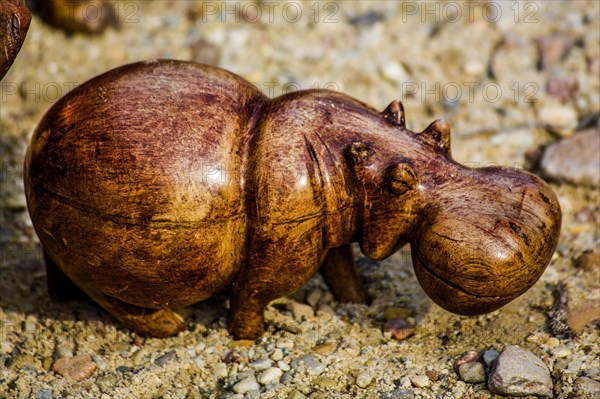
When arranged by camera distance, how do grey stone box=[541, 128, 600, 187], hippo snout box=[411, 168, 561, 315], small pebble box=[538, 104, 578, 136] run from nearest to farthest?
1. hippo snout box=[411, 168, 561, 315]
2. grey stone box=[541, 128, 600, 187]
3. small pebble box=[538, 104, 578, 136]

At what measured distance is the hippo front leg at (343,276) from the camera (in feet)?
Answer: 14.3

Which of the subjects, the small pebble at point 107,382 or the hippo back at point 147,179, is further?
the small pebble at point 107,382

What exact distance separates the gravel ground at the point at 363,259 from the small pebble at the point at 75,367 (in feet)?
0.03

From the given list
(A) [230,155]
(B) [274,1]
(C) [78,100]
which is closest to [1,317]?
(C) [78,100]

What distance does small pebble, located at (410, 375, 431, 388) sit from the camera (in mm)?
3727

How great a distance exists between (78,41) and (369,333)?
4.04 metres

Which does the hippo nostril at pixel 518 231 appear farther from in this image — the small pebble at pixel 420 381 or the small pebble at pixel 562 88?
the small pebble at pixel 562 88

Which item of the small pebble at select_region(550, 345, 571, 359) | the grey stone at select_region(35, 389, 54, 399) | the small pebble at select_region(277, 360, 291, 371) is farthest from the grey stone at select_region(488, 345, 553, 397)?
the grey stone at select_region(35, 389, 54, 399)

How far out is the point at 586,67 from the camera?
20.0 feet

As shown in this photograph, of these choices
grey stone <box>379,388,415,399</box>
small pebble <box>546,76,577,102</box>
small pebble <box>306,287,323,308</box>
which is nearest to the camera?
grey stone <box>379,388,415,399</box>

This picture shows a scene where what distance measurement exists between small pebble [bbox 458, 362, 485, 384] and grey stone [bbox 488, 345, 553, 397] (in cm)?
7

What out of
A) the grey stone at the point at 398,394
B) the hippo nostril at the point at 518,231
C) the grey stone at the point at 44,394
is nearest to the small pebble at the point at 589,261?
the hippo nostril at the point at 518,231

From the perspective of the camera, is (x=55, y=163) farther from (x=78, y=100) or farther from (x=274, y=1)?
(x=274, y=1)

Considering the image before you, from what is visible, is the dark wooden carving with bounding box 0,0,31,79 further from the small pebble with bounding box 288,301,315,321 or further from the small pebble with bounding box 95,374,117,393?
the small pebble with bounding box 288,301,315,321
